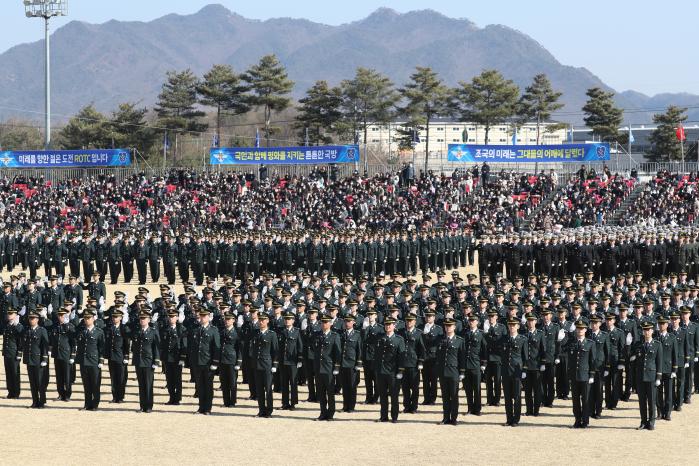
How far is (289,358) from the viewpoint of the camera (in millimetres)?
16234

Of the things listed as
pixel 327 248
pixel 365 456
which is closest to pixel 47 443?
pixel 365 456

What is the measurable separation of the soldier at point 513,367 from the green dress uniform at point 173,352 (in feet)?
15.5

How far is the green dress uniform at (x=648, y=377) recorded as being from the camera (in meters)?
14.8

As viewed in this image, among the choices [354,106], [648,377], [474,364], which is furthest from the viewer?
[354,106]

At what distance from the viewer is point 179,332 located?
649 inches

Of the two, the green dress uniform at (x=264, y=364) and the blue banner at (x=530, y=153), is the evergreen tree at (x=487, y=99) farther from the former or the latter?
the green dress uniform at (x=264, y=364)

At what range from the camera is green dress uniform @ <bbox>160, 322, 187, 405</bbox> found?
54.0 ft

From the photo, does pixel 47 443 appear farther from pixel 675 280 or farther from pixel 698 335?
pixel 675 280

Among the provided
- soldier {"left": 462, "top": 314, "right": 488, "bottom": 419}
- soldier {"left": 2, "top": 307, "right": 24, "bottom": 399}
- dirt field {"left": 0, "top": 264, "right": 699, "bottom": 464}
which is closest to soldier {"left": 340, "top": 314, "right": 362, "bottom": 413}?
dirt field {"left": 0, "top": 264, "right": 699, "bottom": 464}

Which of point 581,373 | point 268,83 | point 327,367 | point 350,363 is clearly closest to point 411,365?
point 350,363

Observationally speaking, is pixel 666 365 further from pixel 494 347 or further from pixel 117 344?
pixel 117 344

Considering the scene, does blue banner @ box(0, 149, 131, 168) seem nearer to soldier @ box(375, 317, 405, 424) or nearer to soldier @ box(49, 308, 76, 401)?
soldier @ box(49, 308, 76, 401)

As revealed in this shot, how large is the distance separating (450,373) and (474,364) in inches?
18.1

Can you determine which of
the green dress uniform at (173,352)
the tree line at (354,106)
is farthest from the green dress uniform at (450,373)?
the tree line at (354,106)
